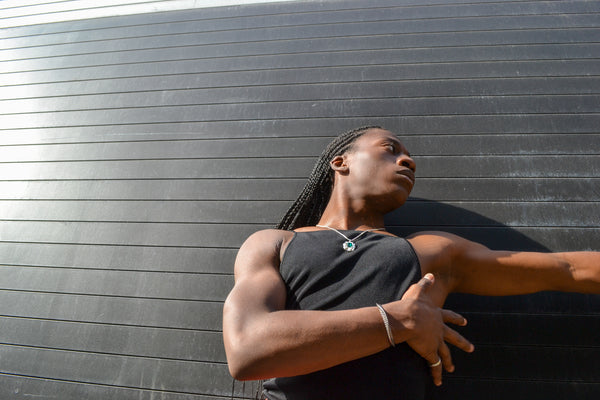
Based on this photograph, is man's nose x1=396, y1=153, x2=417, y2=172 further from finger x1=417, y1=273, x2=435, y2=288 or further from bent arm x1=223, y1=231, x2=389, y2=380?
bent arm x1=223, y1=231, x2=389, y2=380

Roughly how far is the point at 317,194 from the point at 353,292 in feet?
2.58

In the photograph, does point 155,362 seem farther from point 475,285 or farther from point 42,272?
point 475,285

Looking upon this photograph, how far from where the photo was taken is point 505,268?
1614mm

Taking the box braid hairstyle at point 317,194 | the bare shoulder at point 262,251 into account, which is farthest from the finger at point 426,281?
the box braid hairstyle at point 317,194

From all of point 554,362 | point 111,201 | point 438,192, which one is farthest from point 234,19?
point 554,362

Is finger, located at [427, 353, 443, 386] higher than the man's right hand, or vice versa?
the man's right hand

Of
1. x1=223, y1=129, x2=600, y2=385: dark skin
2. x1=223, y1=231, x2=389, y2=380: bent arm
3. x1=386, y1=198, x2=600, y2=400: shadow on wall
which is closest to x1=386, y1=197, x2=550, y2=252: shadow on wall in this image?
x1=386, y1=198, x2=600, y2=400: shadow on wall

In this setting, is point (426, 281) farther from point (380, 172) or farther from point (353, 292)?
point (380, 172)

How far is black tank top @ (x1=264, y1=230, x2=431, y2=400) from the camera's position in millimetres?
1278

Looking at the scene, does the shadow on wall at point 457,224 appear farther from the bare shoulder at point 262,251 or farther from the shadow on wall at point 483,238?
the bare shoulder at point 262,251

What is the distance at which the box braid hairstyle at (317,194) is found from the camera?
2.03 meters

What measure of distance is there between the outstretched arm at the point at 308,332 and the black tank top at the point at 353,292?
0.07 metres

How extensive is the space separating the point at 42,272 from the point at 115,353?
0.84 metres

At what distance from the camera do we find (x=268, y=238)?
1.59 m
